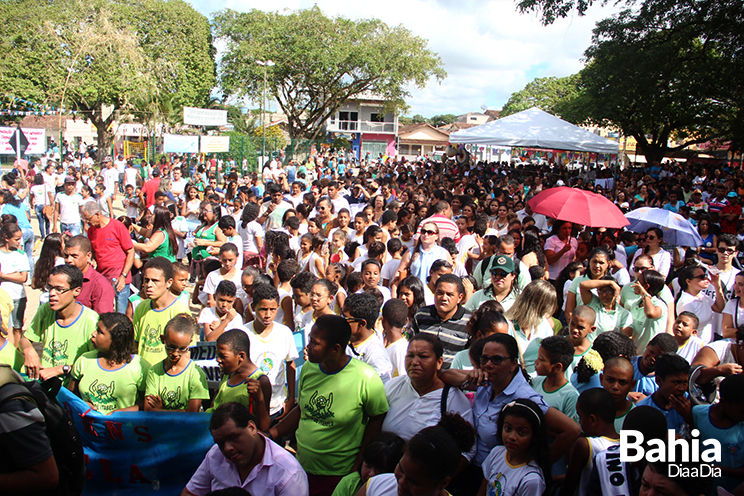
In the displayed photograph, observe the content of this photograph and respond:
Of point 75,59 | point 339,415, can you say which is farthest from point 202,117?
point 339,415

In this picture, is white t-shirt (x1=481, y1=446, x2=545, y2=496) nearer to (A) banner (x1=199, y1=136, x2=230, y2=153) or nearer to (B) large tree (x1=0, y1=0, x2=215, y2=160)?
(A) banner (x1=199, y1=136, x2=230, y2=153)

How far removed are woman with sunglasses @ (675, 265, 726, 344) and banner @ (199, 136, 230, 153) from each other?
18224 millimetres

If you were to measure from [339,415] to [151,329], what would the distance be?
207 centimetres

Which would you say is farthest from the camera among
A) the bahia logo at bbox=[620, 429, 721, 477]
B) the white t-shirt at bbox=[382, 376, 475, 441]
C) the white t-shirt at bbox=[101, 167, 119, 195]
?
the white t-shirt at bbox=[101, 167, 119, 195]

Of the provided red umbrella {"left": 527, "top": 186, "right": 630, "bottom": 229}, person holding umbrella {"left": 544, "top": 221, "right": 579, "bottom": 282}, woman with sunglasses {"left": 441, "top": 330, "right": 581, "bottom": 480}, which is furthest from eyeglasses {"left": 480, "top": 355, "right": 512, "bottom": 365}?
person holding umbrella {"left": 544, "top": 221, "right": 579, "bottom": 282}

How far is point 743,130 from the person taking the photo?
63.2 feet

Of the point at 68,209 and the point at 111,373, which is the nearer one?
the point at 111,373

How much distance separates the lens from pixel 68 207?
9375mm

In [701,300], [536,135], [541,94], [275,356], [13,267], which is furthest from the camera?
[541,94]

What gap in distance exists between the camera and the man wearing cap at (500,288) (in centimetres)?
443

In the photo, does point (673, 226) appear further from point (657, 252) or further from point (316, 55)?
point (316, 55)

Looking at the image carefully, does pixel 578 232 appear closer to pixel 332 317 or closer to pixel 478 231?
pixel 478 231

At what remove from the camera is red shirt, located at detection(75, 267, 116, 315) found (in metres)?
4.43

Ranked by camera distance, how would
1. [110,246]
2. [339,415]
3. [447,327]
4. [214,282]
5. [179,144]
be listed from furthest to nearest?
[179,144], [110,246], [214,282], [447,327], [339,415]
